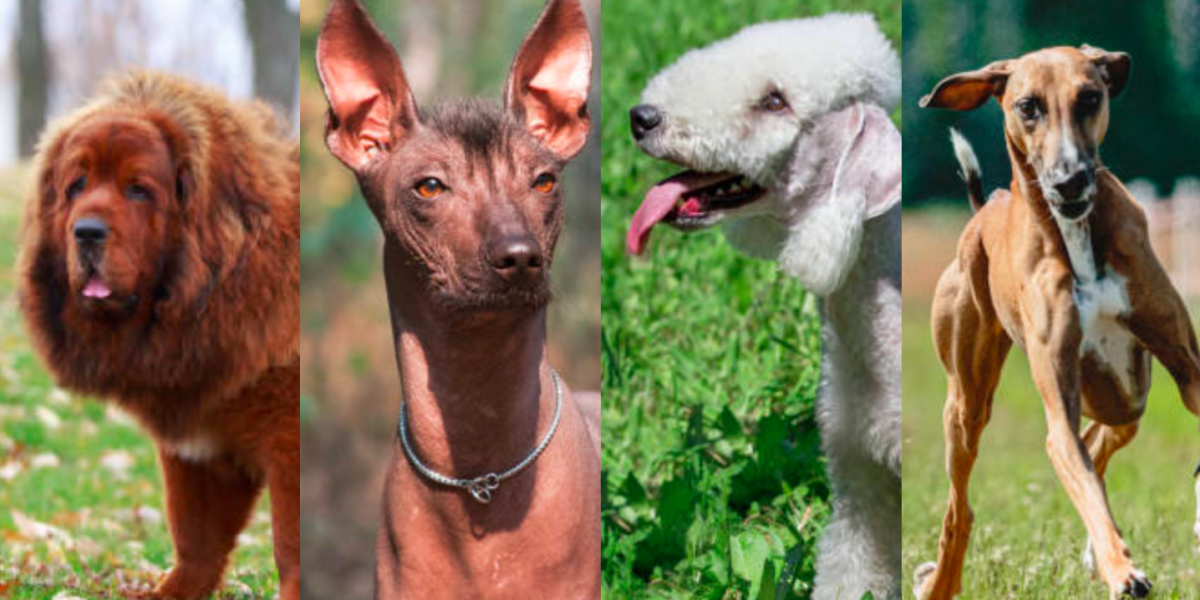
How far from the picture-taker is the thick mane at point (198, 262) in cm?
451

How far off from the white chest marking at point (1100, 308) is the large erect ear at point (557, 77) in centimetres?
117

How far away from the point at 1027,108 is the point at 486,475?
1545mm

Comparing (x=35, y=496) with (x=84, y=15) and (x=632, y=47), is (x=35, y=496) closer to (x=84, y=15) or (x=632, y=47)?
(x=84, y=15)

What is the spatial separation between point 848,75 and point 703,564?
149cm

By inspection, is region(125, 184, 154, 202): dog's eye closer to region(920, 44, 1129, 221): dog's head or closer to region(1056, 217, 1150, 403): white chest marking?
region(920, 44, 1129, 221): dog's head

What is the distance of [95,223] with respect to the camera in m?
4.35

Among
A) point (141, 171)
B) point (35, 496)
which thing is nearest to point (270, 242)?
point (141, 171)

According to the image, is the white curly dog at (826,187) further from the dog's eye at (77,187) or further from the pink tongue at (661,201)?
the dog's eye at (77,187)

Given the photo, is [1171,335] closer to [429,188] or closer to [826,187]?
[826,187]

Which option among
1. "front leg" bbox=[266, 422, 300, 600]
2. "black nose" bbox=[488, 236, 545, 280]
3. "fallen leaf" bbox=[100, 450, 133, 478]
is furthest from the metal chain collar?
"fallen leaf" bbox=[100, 450, 133, 478]

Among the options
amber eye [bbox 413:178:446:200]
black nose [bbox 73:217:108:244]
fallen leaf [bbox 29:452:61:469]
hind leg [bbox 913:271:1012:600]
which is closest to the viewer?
amber eye [bbox 413:178:446:200]

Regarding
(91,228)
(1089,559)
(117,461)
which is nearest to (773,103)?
(1089,559)

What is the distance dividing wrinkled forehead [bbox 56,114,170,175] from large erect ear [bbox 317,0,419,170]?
1.08 metres

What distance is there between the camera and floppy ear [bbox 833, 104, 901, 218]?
405 cm
